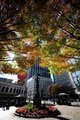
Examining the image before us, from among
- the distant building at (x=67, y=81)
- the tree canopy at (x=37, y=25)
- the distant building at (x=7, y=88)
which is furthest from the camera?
the distant building at (x=67, y=81)

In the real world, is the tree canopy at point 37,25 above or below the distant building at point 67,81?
below

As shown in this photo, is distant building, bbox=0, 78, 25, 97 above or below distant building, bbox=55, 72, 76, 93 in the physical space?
below

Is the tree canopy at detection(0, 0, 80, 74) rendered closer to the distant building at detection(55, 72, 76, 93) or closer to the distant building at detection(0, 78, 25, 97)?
the distant building at detection(0, 78, 25, 97)

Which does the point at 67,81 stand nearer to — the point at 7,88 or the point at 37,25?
the point at 7,88

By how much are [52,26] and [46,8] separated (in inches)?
54.9

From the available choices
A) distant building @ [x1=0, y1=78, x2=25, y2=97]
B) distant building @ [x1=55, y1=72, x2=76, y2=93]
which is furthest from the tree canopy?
distant building @ [x1=55, y1=72, x2=76, y2=93]

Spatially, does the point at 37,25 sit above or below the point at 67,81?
below

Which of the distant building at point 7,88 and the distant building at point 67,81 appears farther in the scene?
the distant building at point 67,81

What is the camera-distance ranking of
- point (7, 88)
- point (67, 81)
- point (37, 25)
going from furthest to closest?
point (67, 81)
point (7, 88)
point (37, 25)

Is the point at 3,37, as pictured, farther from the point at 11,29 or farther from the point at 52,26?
the point at 52,26

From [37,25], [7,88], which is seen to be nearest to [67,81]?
[7,88]

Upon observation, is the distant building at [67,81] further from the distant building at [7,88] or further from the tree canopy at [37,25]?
the tree canopy at [37,25]

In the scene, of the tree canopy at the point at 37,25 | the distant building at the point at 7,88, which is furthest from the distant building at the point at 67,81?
the tree canopy at the point at 37,25

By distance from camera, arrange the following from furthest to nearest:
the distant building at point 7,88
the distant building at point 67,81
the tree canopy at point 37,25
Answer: the distant building at point 67,81 < the distant building at point 7,88 < the tree canopy at point 37,25
